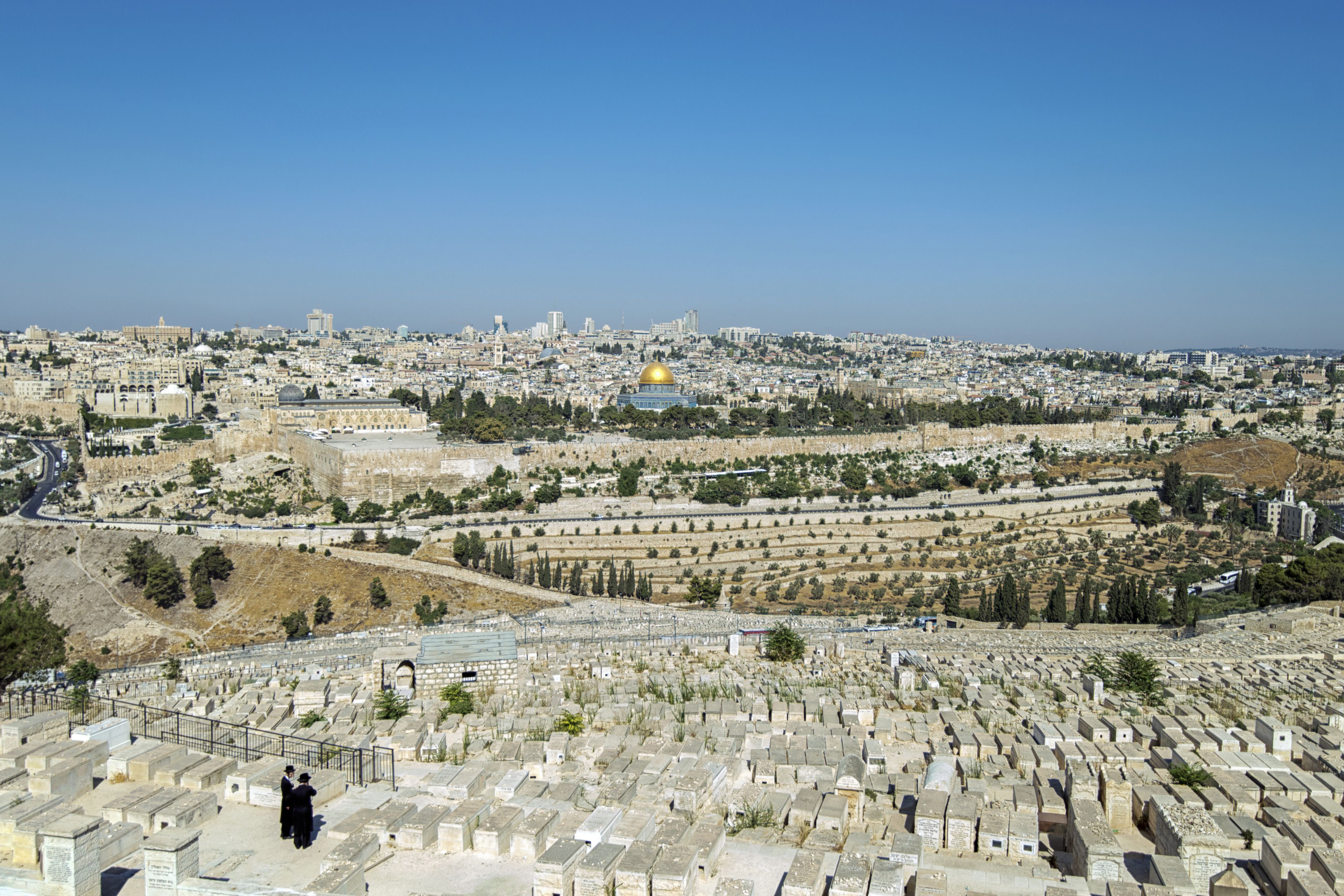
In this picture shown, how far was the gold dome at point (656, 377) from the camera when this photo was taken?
4766 centimetres

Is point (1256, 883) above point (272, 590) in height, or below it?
above

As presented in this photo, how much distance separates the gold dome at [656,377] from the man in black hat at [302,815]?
4300 cm

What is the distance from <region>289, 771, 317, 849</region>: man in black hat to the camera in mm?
4828

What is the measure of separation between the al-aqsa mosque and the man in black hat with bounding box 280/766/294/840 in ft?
126

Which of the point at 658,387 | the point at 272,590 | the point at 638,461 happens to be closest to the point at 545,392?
the point at 658,387

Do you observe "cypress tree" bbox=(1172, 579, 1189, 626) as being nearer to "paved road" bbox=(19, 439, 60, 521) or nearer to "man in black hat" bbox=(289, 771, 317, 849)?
"man in black hat" bbox=(289, 771, 317, 849)

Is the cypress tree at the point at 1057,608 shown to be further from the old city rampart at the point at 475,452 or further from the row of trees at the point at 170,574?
the row of trees at the point at 170,574

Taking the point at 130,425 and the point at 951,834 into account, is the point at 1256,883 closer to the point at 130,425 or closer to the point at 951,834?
the point at 951,834

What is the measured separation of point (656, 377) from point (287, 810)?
43047 mm

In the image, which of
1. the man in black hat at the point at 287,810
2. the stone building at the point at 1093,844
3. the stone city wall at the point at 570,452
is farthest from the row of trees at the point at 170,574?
the stone building at the point at 1093,844

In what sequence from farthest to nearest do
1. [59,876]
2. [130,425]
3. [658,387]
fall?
[658,387] → [130,425] → [59,876]

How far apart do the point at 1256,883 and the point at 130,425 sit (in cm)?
4556

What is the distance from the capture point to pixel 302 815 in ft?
15.9

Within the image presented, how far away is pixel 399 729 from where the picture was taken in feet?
24.6
